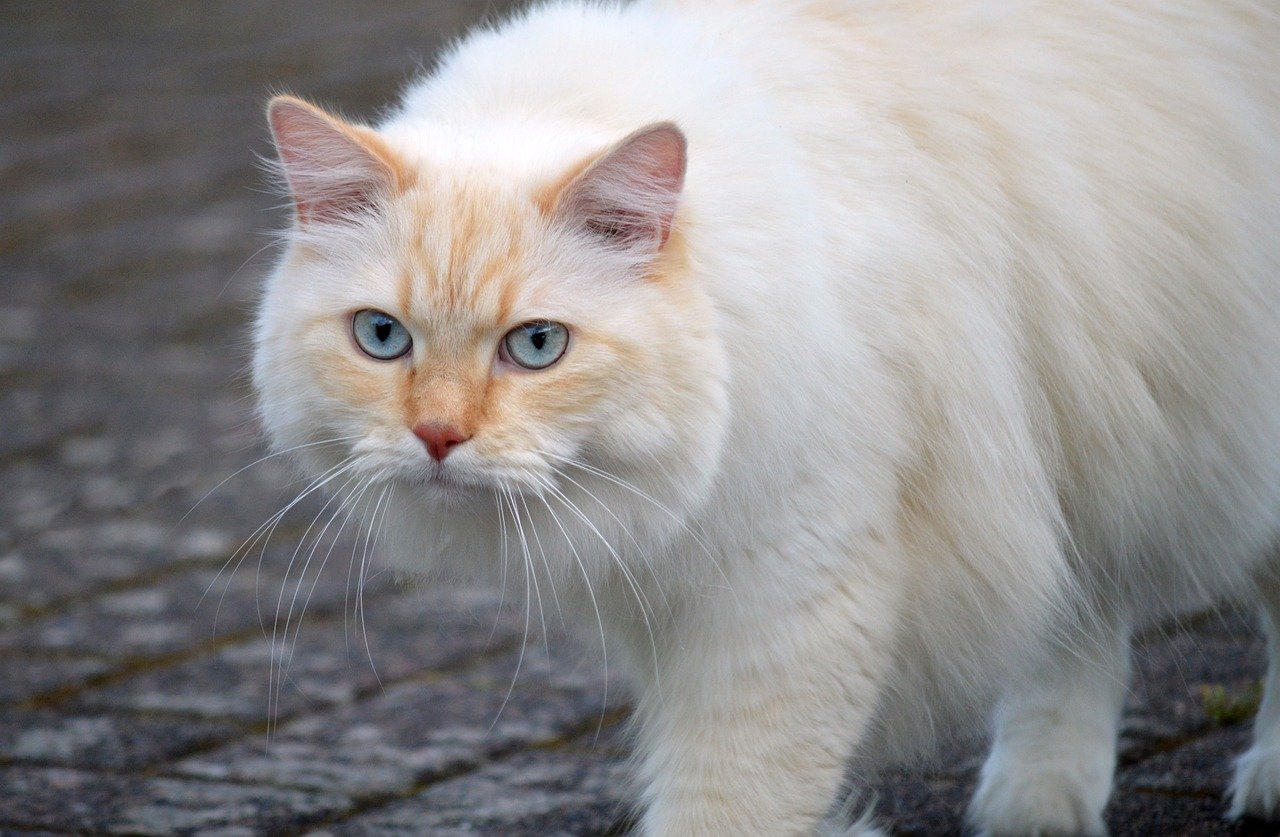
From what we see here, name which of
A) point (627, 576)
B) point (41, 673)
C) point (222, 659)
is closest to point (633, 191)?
point (627, 576)

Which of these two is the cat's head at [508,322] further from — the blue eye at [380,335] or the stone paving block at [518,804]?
the stone paving block at [518,804]

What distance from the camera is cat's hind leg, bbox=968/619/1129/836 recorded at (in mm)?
2846

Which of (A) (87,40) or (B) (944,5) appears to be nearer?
(B) (944,5)

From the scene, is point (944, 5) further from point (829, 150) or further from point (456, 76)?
point (456, 76)

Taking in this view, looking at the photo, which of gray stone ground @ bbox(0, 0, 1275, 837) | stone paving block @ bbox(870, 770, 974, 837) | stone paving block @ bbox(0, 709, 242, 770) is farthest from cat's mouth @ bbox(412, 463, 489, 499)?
stone paving block @ bbox(0, 709, 242, 770)

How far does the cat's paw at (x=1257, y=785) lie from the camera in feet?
9.03

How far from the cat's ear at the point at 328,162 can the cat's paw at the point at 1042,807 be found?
5.54ft

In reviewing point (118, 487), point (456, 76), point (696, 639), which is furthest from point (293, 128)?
point (118, 487)

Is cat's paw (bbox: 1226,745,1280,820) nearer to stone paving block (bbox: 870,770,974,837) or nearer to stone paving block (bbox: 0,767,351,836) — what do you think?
stone paving block (bbox: 870,770,974,837)

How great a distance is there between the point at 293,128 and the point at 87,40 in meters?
10.3

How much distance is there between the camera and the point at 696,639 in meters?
2.25

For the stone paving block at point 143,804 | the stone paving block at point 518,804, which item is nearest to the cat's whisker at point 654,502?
the stone paving block at point 518,804

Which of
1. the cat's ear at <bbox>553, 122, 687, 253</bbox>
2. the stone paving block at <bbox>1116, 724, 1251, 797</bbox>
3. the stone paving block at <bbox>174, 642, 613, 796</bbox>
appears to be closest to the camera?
the cat's ear at <bbox>553, 122, 687, 253</bbox>

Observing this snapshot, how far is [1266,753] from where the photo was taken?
2805 mm
